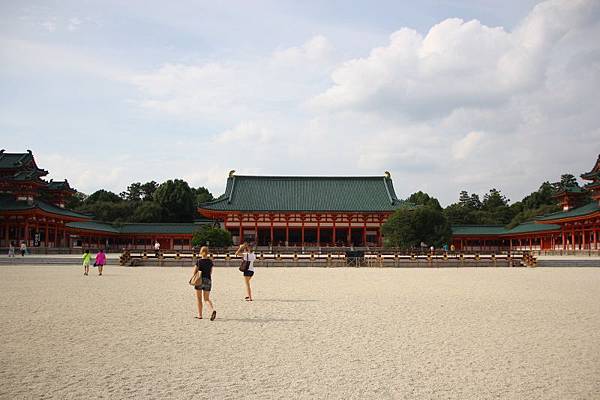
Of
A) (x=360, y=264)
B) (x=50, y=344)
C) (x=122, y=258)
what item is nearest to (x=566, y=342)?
(x=50, y=344)

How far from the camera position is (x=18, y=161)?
48688mm

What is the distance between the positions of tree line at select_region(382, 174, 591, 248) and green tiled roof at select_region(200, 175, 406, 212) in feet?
15.3

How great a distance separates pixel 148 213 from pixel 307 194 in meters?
27.3

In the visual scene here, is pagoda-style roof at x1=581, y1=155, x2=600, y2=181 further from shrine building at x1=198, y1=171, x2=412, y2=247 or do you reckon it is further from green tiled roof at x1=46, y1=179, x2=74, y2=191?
green tiled roof at x1=46, y1=179, x2=74, y2=191

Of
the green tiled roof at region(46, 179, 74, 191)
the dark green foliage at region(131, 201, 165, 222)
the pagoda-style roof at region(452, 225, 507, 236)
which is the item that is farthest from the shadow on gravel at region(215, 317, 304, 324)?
the dark green foliage at region(131, 201, 165, 222)

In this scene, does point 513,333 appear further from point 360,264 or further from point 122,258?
point 122,258

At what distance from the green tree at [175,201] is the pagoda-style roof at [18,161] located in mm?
25528

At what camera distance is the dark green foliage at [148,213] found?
69688mm

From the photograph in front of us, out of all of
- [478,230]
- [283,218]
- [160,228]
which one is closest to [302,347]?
[283,218]

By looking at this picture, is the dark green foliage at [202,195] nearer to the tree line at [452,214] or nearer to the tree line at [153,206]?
the tree line at [153,206]

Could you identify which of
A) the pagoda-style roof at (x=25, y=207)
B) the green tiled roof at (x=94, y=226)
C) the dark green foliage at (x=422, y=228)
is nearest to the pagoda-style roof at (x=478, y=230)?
the dark green foliage at (x=422, y=228)

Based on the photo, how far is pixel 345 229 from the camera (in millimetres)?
53344

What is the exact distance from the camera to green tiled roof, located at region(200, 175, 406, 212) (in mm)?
52312

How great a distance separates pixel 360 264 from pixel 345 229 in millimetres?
22111
